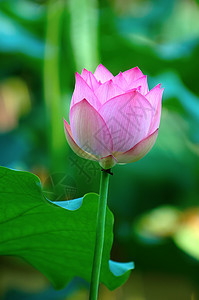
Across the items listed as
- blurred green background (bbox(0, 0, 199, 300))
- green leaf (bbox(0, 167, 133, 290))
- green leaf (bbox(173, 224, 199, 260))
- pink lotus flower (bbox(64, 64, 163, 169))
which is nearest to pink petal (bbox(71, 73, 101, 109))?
pink lotus flower (bbox(64, 64, 163, 169))

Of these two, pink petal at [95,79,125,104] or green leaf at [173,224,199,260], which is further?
green leaf at [173,224,199,260]

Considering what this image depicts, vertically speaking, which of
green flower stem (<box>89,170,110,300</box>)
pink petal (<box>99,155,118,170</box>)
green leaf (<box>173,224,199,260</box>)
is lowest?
green leaf (<box>173,224,199,260</box>)

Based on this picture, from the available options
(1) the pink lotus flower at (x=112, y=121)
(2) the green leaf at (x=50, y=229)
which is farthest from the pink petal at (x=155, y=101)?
(2) the green leaf at (x=50, y=229)

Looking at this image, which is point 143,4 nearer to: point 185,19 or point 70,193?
point 185,19

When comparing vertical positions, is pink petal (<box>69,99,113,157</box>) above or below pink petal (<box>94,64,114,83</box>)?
below

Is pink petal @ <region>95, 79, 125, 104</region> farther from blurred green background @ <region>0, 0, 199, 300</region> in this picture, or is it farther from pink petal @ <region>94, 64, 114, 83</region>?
blurred green background @ <region>0, 0, 199, 300</region>

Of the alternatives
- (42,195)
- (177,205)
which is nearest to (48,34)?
(177,205)
